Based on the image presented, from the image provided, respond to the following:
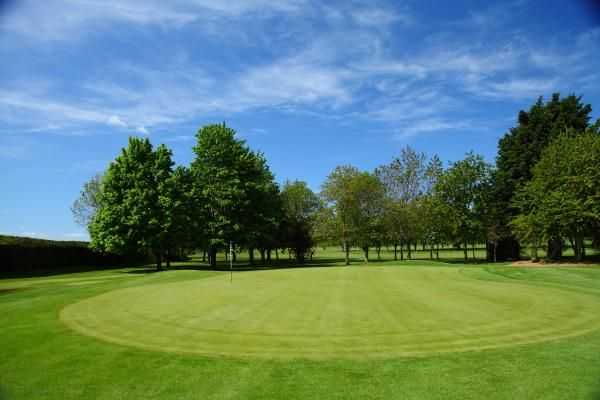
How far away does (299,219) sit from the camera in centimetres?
7294

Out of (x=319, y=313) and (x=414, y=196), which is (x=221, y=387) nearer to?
(x=319, y=313)

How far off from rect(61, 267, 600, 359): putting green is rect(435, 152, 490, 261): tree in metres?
46.0

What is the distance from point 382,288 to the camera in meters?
20.3

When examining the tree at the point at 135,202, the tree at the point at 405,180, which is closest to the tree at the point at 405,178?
the tree at the point at 405,180

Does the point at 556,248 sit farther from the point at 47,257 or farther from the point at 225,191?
the point at 47,257

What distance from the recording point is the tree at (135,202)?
A: 44.1 meters

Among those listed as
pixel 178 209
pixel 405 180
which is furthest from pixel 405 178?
pixel 178 209

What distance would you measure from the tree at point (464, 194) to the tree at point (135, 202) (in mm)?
43212

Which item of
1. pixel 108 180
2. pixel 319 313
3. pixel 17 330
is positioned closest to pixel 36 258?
pixel 108 180

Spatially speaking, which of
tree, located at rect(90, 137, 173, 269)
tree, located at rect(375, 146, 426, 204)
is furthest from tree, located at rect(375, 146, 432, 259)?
tree, located at rect(90, 137, 173, 269)

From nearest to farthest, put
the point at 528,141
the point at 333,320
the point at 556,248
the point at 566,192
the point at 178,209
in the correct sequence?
the point at 333,320 < the point at 566,192 < the point at 178,209 < the point at 556,248 < the point at 528,141

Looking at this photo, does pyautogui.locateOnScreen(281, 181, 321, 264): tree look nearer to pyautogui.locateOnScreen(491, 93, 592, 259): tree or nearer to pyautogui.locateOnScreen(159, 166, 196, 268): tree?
pyautogui.locateOnScreen(159, 166, 196, 268): tree

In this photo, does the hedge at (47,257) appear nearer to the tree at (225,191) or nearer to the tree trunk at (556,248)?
the tree at (225,191)

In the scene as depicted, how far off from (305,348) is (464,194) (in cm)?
6128
